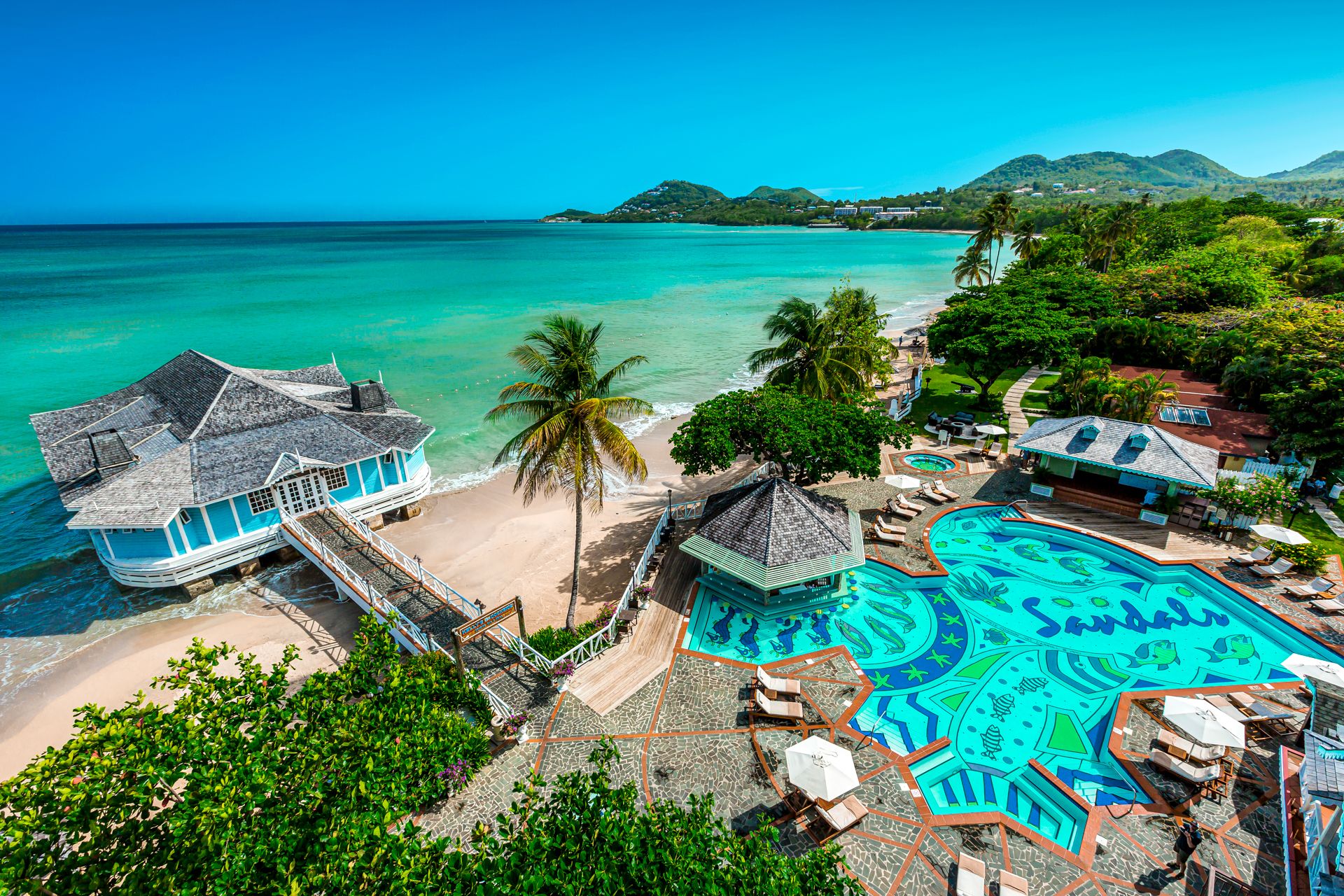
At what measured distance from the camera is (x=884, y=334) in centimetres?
6194

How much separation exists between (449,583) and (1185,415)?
33245 millimetres

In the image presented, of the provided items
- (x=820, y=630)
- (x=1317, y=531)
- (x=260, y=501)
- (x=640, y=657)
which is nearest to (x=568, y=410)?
(x=640, y=657)

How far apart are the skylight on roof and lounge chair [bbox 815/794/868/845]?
25683 millimetres

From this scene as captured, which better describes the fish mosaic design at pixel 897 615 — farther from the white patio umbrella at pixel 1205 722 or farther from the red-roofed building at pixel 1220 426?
the red-roofed building at pixel 1220 426

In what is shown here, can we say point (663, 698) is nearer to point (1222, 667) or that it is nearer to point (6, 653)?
point (1222, 667)

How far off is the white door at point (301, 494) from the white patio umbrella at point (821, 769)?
21252 millimetres

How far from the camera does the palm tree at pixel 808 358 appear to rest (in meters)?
25.5

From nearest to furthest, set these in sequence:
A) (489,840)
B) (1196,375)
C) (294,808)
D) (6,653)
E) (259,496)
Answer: (489,840) → (294,808) → (6,653) → (259,496) → (1196,375)

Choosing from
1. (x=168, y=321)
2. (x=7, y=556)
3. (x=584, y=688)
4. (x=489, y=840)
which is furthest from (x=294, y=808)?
(x=168, y=321)

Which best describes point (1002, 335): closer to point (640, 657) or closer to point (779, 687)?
point (779, 687)

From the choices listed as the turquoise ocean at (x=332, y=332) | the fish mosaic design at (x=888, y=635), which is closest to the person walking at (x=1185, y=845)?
the fish mosaic design at (x=888, y=635)

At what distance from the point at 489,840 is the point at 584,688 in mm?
8217

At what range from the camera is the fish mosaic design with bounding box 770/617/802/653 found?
16.1 metres

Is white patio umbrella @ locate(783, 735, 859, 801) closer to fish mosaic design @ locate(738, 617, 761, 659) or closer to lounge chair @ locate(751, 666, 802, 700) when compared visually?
lounge chair @ locate(751, 666, 802, 700)
